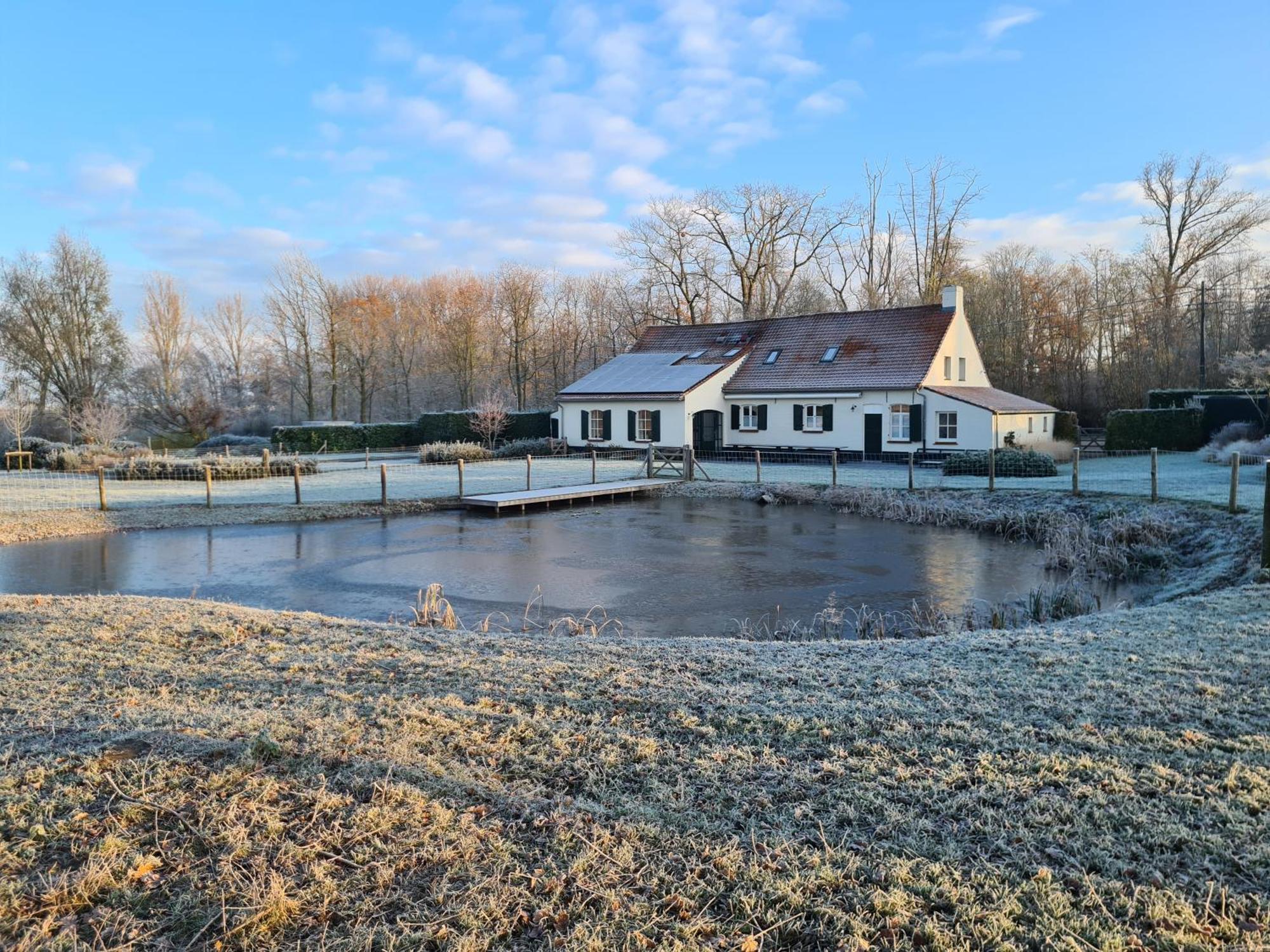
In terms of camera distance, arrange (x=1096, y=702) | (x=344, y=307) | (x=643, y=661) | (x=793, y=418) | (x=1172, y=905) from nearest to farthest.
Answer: (x=1172, y=905), (x=1096, y=702), (x=643, y=661), (x=793, y=418), (x=344, y=307)

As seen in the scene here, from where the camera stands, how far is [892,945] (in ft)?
7.73

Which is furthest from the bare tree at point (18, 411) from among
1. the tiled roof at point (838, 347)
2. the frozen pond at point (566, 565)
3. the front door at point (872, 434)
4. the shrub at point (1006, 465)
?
the shrub at point (1006, 465)

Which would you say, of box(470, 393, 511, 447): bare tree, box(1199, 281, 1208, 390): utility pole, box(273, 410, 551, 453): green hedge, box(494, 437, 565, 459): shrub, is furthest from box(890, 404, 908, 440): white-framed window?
box(470, 393, 511, 447): bare tree

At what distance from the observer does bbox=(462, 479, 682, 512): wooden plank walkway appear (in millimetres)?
18125

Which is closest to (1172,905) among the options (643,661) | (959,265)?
(643,661)

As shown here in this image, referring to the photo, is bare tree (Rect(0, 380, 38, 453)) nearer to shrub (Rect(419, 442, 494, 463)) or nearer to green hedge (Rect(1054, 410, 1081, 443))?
shrub (Rect(419, 442, 494, 463))

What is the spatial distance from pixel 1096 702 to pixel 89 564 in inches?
507

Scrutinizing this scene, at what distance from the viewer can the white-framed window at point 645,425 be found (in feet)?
94.5

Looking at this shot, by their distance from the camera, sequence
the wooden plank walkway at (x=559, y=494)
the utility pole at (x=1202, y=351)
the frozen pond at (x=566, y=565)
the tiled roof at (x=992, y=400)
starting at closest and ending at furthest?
the frozen pond at (x=566, y=565)
the wooden plank walkway at (x=559, y=494)
the tiled roof at (x=992, y=400)
the utility pole at (x=1202, y=351)

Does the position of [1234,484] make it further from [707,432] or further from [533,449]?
[533,449]

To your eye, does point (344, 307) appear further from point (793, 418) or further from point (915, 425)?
point (915, 425)

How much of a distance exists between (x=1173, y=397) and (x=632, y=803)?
29455 mm

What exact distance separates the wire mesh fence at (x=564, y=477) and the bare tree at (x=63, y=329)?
1500cm

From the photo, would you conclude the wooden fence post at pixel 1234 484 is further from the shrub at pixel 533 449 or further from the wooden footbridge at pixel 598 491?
the shrub at pixel 533 449
